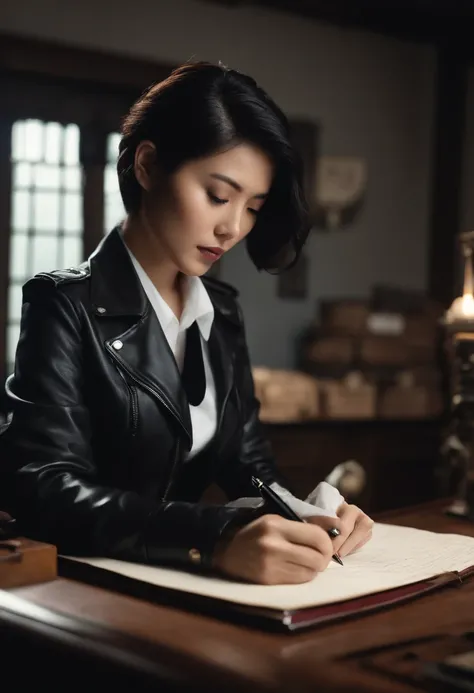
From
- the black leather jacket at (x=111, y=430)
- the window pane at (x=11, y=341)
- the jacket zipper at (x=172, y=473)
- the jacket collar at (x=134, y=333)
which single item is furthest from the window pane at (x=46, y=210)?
the jacket zipper at (x=172, y=473)

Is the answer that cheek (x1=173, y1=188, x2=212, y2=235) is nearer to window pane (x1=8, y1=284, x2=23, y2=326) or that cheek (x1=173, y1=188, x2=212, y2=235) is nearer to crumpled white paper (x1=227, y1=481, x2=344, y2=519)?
crumpled white paper (x1=227, y1=481, x2=344, y2=519)

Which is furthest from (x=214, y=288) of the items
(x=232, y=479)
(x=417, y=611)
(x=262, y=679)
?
(x=262, y=679)

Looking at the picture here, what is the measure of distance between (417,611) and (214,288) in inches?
40.6

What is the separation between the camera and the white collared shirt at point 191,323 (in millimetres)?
1900

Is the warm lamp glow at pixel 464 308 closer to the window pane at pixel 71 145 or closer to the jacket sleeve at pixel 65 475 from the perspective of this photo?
the jacket sleeve at pixel 65 475

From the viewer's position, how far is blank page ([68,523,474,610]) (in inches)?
50.4

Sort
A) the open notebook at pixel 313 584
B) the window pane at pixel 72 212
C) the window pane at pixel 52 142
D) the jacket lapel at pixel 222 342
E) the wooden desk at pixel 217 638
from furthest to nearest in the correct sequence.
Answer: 1. the window pane at pixel 72 212
2. the window pane at pixel 52 142
3. the jacket lapel at pixel 222 342
4. the open notebook at pixel 313 584
5. the wooden desk at pixel 217 638

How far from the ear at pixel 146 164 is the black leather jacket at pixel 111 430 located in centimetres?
12

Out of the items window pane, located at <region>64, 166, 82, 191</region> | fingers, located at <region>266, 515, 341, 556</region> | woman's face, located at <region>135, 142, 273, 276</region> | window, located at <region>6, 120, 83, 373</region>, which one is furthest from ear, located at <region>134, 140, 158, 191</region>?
window pane, located at <region>64, 166, 82, 191</region>

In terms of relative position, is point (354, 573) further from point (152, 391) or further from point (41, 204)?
point (41, 204)

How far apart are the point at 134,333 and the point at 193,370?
0.19 metres

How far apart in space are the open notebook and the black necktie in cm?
48

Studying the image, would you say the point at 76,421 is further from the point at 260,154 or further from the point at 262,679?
the point at 262,679

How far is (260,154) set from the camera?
181cm
